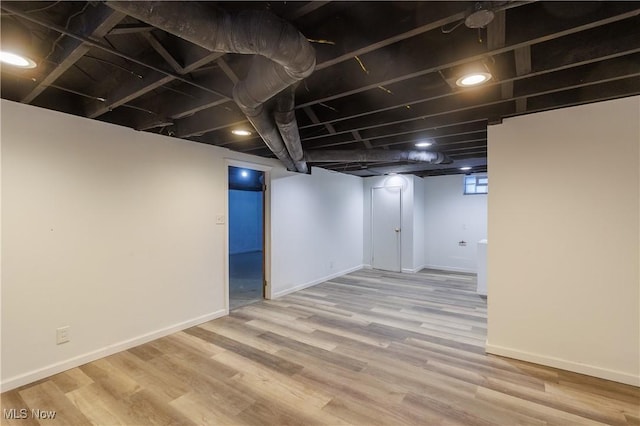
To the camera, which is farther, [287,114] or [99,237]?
[99,237]

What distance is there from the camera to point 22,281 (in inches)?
93.8

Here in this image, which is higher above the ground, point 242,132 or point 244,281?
point 242,132

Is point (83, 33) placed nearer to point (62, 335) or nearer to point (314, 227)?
point (62, 335)

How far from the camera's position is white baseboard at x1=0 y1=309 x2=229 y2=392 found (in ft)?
7.63

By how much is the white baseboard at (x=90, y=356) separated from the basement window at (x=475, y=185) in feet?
18.8

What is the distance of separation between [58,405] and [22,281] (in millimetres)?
1011

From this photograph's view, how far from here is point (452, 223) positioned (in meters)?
6.76

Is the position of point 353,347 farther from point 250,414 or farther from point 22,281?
point 22,281

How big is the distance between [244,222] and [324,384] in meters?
8.34

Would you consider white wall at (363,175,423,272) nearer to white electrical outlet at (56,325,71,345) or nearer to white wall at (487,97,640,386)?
white wall at (487,97,640,386)

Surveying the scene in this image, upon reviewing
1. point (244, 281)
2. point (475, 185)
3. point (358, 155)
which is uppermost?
point (358, 155)

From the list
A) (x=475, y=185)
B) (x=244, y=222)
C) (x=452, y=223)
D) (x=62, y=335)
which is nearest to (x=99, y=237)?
(x=62, y=335)

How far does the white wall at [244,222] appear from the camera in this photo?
31.9 ft

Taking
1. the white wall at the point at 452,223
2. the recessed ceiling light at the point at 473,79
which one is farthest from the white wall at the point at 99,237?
the white wall at the point at 452,223
